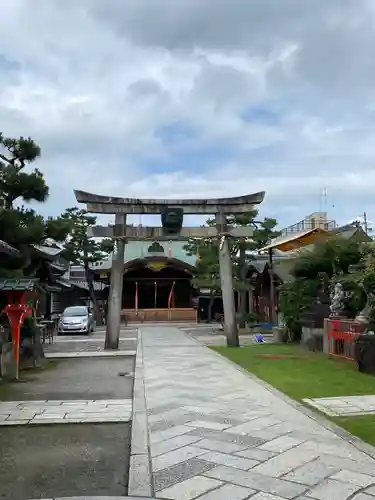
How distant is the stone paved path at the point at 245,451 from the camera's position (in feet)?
14.1

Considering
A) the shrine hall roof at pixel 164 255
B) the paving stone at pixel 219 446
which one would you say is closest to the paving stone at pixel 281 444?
the paving stone at pixel 219 446

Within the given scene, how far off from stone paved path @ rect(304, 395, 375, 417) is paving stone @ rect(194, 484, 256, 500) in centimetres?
315

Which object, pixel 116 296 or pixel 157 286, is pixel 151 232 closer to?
pixel 116 296

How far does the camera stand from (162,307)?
42.7m

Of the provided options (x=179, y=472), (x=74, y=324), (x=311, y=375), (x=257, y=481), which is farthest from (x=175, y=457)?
(x=74, y=324)

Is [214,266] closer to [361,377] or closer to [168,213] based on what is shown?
[168,213]

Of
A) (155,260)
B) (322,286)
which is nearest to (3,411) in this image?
(322,286)

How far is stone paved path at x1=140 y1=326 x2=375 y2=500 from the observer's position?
4.30 meters

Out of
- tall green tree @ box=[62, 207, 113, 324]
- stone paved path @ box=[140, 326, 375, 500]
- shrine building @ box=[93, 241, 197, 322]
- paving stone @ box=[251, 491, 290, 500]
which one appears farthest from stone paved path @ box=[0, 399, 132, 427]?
shrine building @ box=[93, 241, 197, 322]

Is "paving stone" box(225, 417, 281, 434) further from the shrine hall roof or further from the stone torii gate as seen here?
the shrine hall roof

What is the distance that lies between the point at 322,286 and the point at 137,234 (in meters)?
6.48

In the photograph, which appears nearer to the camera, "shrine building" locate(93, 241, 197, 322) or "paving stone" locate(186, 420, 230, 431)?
"paving stone" locate(186, 420, 230, 431)

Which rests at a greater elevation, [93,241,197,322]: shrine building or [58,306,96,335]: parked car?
[93,241,197,322]: shrine building

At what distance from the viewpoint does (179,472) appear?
15.6 ft
